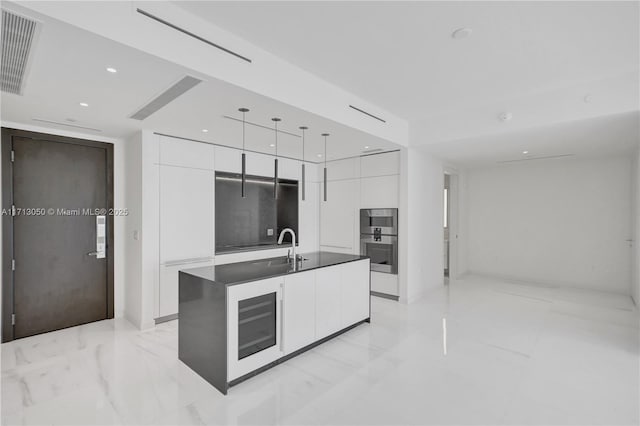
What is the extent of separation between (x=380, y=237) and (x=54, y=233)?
180 inches

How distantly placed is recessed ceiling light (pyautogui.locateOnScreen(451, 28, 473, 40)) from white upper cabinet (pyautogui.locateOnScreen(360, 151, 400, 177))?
265cm

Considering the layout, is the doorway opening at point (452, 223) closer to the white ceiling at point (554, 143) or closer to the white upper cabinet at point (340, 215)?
the white ceiling at point (554, 143)

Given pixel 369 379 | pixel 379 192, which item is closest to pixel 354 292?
pixel 369 379

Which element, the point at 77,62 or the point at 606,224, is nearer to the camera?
the point at 77,62

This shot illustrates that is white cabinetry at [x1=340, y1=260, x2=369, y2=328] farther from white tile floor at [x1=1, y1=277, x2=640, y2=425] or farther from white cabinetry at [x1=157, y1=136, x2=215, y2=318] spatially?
white cabinetry at [x1=157, y1=136, x2=215, y2=318]

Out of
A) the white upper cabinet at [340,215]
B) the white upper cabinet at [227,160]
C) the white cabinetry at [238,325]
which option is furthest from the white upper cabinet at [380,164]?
the white cabinetry at [238,325]

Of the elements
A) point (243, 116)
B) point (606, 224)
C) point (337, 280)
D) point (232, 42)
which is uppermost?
point (232, 42)

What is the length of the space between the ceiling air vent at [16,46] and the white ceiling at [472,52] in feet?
2.94

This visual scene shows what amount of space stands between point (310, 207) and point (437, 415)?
429cm

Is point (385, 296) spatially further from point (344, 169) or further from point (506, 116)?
point (506, 116)

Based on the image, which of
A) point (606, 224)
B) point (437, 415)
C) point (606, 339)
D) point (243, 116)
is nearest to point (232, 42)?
point (243, 116)

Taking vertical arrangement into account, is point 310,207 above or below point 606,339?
above

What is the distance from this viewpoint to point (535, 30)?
2.47 meters

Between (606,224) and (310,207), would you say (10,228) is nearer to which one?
(310,207)
